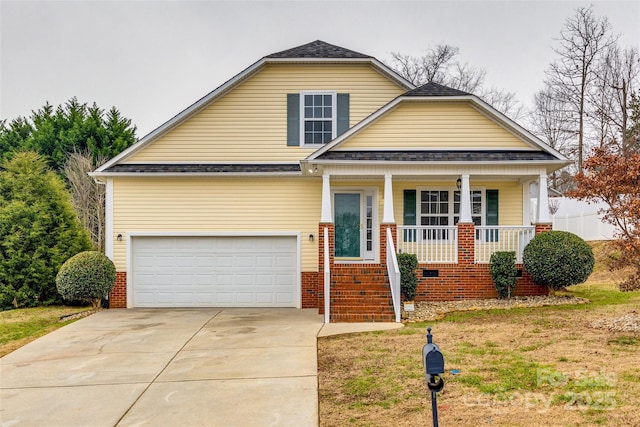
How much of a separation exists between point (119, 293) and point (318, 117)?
754 cm

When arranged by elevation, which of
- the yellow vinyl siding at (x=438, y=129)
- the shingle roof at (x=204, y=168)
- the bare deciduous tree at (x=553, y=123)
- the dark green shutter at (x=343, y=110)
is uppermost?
the bare deciduous tree at (x=553, y=123)

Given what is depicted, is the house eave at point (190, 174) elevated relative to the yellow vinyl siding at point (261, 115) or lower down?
lower down

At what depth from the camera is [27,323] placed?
11.9 metres

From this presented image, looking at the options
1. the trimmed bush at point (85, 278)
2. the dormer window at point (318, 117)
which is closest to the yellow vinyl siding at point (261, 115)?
the dormer window at point (318, 117)

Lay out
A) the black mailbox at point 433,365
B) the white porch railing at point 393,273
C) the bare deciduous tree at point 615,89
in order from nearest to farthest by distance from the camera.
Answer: the black mailbox at point 433,365 < the white porch railing at point 393,273 < the bare deciduous tree at point 615,89

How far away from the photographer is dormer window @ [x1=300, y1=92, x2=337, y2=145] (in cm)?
1441

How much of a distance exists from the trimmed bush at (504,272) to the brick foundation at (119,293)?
391 inches

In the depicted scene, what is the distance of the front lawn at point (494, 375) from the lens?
505 centimetres

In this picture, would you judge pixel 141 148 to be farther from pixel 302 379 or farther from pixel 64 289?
pixel 302 379

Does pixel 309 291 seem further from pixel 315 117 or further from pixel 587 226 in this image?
pixel 587 226

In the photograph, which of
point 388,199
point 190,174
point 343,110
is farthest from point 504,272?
point 190,174

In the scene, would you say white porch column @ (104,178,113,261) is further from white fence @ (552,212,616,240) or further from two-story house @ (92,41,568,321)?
white fence @ (552,212,616,240)

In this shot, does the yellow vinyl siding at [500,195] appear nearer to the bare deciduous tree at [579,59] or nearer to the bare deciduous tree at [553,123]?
the bare deciduous tree at [579,59]

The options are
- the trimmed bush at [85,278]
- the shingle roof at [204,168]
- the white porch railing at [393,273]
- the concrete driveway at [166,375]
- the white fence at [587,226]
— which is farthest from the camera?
the white fence at [587,226]
